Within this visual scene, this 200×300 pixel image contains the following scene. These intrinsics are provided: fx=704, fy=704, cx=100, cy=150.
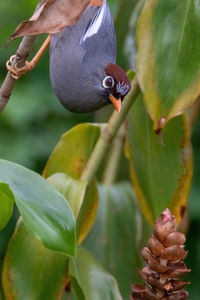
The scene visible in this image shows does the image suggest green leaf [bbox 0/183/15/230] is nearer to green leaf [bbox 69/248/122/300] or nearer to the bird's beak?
green leaf [bbox 69/248/122/300]

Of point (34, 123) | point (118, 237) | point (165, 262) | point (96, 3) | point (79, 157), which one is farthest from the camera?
point (34, 123)

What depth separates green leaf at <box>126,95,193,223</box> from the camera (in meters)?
1.56

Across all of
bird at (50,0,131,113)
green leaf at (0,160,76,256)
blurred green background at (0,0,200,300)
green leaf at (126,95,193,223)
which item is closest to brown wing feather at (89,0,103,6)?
Answer: bird at (50,0,131,113)

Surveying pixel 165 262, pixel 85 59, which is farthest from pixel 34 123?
pixel 165 262

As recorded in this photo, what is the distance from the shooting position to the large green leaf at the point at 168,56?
1379 mm

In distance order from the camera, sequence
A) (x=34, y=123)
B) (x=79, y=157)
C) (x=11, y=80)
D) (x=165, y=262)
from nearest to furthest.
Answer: (x=165, y=262) → (x=11, y=80) → (x=79, y=157) → (x=34, y=123)

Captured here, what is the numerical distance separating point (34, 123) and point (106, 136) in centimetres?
160

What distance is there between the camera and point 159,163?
5.22 feet

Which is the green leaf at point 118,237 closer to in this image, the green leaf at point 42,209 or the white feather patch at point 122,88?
the white feather patch at point 122,88

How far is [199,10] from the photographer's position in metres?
1.40

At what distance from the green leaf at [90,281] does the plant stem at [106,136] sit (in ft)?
0.56

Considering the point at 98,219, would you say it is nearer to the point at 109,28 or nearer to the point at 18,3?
the point at 109,28

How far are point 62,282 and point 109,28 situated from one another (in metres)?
0.61

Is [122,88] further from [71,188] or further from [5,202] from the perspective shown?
[5,202]
